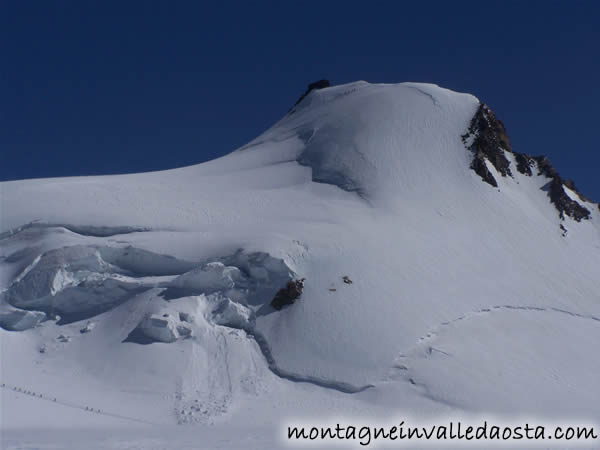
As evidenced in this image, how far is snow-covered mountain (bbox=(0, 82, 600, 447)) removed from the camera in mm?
18312

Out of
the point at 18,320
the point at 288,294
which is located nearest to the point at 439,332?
the point at 288,294

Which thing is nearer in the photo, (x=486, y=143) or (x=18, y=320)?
(x=18, y=320)

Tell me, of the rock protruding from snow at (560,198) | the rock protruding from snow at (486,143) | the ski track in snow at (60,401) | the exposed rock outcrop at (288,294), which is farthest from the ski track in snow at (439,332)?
the rock protruding from snow at (560,198)

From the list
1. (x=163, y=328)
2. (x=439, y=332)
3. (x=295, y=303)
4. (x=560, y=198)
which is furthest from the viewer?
(x=560, y=198)

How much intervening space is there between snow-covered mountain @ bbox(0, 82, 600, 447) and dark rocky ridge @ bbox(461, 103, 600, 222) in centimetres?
207

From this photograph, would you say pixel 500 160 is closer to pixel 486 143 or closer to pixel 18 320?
pixel 486 143

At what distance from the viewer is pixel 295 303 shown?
21.9 m

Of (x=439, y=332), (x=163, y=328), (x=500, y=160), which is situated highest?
(x=500, y=160)

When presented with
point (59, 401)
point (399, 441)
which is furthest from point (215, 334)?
point (399, 441)

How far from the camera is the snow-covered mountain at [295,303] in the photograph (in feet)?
60.1

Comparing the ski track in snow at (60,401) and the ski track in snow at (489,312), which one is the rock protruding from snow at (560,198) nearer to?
the ski track in snow at (489,312)

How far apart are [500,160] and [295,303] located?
2217 centimetres

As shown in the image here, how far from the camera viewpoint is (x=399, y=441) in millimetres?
15484

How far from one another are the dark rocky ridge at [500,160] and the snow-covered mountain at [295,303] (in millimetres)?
2073
